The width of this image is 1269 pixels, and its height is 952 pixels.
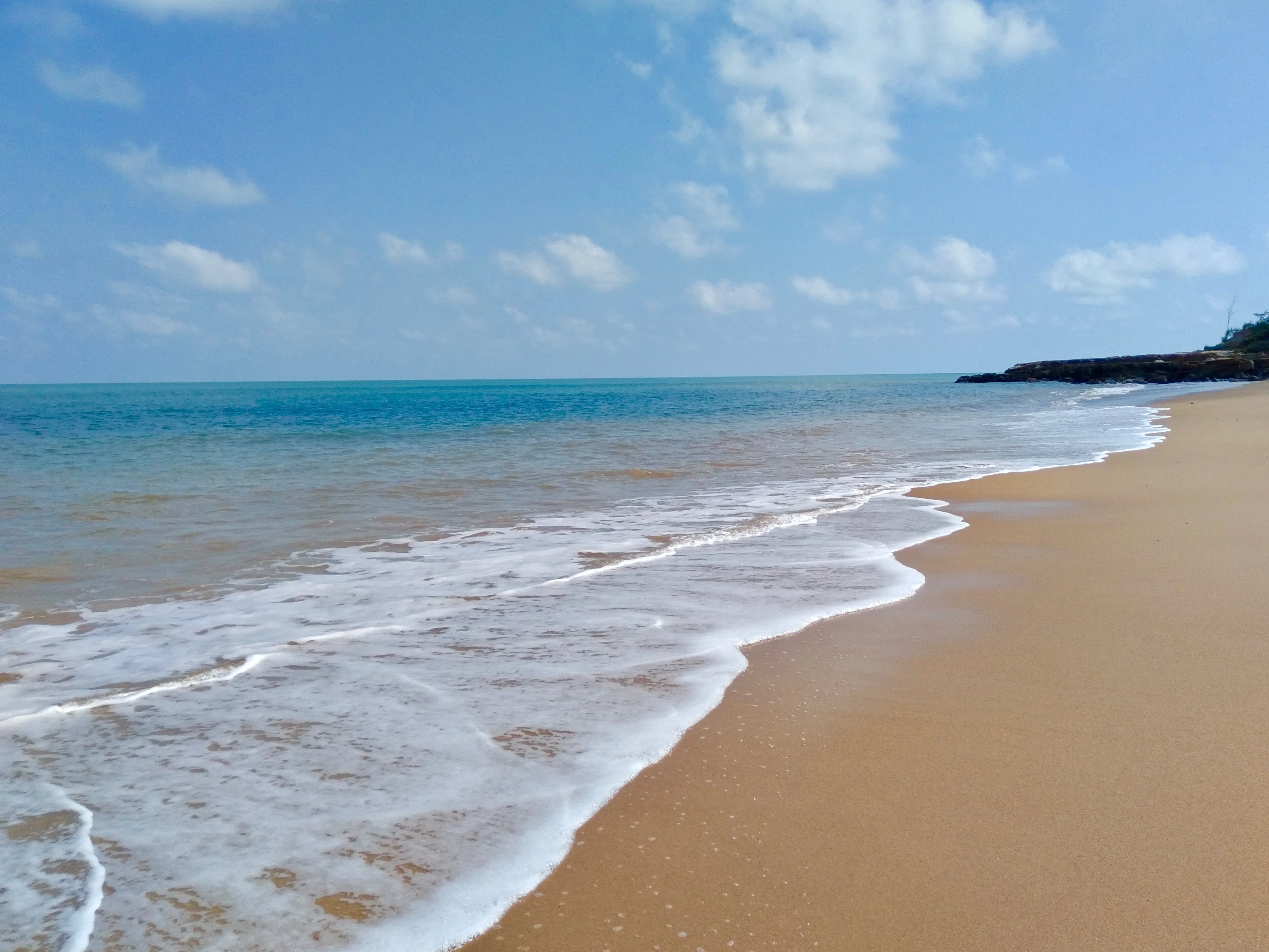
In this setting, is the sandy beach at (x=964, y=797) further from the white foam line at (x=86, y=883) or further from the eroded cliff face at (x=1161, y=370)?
the eroded cliff face at (x=1161, y=370)

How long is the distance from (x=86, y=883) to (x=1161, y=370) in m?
71.3

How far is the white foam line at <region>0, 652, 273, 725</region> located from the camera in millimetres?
3977

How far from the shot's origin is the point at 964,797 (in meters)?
2.91

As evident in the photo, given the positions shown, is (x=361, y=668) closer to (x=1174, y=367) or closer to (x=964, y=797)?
(x=964, y=797)

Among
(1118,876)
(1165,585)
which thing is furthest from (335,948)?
(1165,585)

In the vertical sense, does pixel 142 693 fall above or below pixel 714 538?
below

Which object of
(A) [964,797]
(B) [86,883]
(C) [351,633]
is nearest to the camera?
(B) [86,883]

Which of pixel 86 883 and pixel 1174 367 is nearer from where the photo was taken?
pixel 86 883

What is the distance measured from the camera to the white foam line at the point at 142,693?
157 inches

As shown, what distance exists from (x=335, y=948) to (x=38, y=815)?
1.57m

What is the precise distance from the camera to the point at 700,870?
2500 millimetres

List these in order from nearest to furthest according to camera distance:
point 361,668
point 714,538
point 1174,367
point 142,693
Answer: point 142,693
point 361,668
point 714,538
point 1174,367

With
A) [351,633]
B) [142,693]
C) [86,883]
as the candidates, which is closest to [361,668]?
[351,633]

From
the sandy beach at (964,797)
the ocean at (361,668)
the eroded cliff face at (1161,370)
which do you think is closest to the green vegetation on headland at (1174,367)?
the eroded cliff face at (1161,370)
